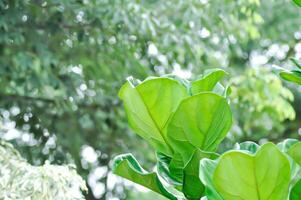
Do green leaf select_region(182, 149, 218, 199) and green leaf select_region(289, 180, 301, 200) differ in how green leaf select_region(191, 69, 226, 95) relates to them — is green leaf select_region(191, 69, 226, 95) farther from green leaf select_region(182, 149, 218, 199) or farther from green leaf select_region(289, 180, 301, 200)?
green leaf select_region(289, 180, 301, 200)

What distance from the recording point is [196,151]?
3.38 ft

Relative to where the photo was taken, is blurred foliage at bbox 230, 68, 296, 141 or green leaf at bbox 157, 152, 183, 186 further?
blurred foliage at bbox 230, 68, 296, 141

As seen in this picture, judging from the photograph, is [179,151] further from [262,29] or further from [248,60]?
[248,60]

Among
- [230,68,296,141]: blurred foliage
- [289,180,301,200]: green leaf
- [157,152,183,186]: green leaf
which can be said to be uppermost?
[289,180,301,200]: green leaf

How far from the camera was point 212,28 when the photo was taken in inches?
170

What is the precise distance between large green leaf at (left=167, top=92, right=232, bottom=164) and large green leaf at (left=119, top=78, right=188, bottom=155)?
0.09 ft

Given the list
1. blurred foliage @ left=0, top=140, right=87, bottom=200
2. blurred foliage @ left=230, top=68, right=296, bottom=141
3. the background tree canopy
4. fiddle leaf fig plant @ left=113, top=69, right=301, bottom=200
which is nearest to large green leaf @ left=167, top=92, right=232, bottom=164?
fiddle leaf fig plant @ left=113, top=69, right=301, bottom=200

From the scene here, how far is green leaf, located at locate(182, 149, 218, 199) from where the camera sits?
1034 millimetres

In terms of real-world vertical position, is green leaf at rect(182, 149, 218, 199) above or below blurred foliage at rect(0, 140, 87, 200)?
above

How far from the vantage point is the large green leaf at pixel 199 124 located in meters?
1.00

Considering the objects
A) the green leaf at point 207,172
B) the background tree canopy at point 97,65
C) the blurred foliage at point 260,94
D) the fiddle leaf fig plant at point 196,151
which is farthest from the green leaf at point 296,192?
the blurred foliage at point 260,94

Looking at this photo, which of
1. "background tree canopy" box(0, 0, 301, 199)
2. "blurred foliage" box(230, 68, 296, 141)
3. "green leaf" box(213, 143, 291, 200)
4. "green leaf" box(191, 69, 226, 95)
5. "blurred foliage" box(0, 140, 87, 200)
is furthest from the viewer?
"blurred foliage" box(230, 68, 296, 141)

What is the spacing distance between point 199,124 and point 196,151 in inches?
1.7

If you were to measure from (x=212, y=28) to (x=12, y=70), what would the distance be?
4.30 ft
